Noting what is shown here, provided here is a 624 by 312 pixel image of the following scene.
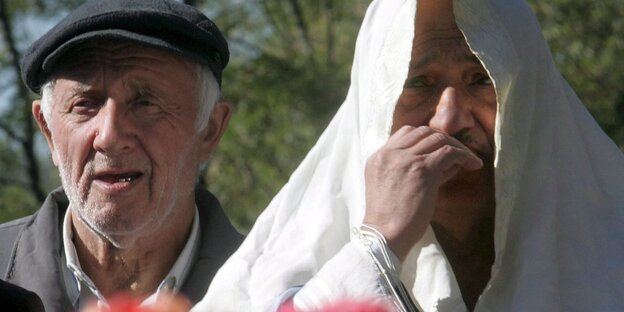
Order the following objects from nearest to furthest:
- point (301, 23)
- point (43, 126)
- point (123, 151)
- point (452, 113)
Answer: point (452, 113), point (123, 151), point (43, 126), point (301, 23)

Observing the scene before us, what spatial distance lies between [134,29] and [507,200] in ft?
4.19

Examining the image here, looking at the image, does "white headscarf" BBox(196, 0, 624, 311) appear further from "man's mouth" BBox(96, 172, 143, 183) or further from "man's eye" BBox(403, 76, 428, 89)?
"man's mouth" BBox(96, 172, 143, 183)

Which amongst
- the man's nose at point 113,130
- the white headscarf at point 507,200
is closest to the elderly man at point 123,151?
the man's nose at point 113,130

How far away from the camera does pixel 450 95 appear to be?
3.64 m

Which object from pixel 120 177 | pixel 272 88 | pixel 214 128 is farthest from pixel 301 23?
pixel 120 177

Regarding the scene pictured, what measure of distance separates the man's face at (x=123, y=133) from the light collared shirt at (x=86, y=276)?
137mm

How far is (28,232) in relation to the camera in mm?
4508

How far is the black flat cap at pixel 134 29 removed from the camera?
4.27 m

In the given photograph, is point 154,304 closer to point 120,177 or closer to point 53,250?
point 120,177

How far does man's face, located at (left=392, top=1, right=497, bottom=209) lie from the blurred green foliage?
235 inches

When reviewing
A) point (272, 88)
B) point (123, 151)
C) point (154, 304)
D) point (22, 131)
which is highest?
point (123, 151)

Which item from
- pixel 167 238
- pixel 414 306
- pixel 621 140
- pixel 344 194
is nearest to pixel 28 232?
pixel 167 238

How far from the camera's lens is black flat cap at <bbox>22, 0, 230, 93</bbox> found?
14.0 feet

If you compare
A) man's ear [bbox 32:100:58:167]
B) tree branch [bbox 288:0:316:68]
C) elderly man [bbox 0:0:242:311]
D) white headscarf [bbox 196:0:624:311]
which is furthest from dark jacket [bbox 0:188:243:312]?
tree branch [bbox 288:0:316:68]
